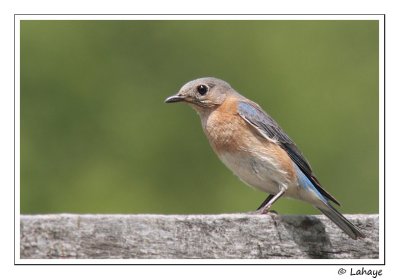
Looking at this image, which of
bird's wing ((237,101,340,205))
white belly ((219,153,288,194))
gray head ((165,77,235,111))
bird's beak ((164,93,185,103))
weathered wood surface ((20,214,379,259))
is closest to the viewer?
weathered wood surface ((20,214,379,259))

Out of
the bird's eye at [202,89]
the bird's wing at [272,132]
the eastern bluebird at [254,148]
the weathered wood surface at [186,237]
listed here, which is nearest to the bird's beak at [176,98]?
the eastern bluebird at [254,148]

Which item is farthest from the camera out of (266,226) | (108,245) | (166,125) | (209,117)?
(166,125)

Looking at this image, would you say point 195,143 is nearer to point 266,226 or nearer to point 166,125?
point 166,125

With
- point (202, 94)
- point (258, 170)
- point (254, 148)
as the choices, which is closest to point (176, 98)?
point (202, 94)

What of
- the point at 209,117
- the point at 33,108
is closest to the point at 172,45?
the point at 33,108

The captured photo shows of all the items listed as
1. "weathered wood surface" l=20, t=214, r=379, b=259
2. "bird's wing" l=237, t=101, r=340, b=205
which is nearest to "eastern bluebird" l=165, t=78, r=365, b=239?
"bird's wing" l=237, t=101, r=340, b=205

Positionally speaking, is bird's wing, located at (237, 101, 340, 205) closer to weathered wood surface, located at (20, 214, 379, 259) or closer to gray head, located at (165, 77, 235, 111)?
gray head, located at (165, 77, 235, 111)
